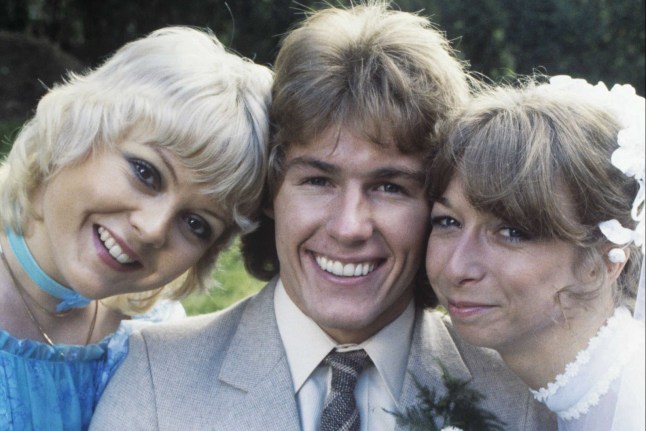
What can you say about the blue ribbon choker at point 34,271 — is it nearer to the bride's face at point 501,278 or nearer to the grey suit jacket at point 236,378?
the grey suit jacket at point 236,378

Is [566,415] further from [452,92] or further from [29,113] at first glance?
[29,113]

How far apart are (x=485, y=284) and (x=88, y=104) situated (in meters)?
1.46

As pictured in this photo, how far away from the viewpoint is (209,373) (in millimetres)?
3711

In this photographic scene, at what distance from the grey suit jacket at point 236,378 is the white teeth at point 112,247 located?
35 centimetres

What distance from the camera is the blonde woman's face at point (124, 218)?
3.52 metres

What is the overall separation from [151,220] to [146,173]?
16 centimetres

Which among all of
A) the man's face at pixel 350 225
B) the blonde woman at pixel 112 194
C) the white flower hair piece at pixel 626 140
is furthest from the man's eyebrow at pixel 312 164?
the white flower hair piece at pixel 626 140

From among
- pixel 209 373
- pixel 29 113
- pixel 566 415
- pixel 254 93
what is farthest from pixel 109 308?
pixel 29 113

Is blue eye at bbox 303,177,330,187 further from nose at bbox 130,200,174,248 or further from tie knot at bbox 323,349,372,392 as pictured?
tie knot at bbox 323,349,372,392

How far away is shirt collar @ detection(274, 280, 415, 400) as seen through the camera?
12.1 feet

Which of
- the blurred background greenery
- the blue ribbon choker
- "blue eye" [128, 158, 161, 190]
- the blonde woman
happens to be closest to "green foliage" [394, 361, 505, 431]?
the blonde woman

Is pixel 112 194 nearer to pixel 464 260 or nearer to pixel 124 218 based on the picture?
pixel 124 218

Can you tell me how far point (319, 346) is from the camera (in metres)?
3.70

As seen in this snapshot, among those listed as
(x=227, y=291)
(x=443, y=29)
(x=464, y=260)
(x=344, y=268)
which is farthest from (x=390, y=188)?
(x=443, y=29)
